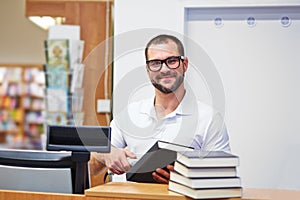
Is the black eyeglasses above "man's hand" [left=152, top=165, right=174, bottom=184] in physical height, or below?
above

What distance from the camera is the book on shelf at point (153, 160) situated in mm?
1457

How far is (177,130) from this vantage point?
6.62 ft

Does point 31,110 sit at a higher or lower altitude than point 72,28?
lower

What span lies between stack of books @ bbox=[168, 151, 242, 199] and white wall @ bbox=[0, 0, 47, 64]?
486 cm

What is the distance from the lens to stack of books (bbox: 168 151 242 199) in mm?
1243

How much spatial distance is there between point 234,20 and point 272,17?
21cm

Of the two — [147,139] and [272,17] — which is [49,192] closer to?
[147,139]

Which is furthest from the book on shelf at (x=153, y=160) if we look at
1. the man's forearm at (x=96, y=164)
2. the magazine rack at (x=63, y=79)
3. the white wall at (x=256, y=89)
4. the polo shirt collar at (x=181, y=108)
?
the magazine rack at (x=63, y=79)

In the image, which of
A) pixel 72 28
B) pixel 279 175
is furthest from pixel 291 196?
pixel 72 28

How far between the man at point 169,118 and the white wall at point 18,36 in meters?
4.03

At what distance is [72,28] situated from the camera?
3393 millimetres

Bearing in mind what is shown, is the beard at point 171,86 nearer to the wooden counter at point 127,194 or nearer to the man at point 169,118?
the man at point 169,118

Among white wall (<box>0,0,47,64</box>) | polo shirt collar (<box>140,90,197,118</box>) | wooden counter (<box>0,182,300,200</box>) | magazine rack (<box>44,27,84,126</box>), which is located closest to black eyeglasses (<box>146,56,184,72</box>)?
polo shirt collar (<box>140,90,197,118</box>)

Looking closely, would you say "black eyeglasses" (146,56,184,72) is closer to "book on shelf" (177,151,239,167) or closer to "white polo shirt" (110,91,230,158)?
"white polo shirt" (110,91,230,158)
